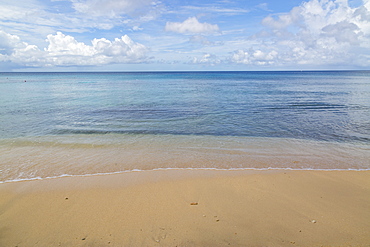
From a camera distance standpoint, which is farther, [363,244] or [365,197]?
[365,197]

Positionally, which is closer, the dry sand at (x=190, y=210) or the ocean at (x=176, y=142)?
the dry sand at (x=190, y=210)

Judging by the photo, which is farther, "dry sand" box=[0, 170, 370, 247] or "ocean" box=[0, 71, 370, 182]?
"ocean" box=[0, 71, 370, 182]

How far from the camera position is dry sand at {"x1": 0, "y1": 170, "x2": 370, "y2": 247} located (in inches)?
185

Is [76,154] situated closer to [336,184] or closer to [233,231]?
[233,231]

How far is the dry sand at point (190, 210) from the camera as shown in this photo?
470cm

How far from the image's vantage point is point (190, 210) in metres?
5.66

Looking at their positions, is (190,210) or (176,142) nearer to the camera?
(190,210)

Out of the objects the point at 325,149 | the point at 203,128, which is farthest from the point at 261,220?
the point at 203,128

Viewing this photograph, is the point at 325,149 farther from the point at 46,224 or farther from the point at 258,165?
the point at 46,224

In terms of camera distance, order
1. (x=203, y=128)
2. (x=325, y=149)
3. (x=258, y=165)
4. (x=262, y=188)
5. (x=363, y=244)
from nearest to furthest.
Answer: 1. (x=363, y=244)
2. (x=262, y=188)
3. (x=258, y=165)
4. (x=325, y=149)
5. (x=203, y=128)

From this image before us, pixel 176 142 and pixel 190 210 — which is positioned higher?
pixel 190 210

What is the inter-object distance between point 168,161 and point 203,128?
5.73 meters

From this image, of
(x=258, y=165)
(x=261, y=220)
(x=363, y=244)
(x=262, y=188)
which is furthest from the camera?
(x=258, y=165)

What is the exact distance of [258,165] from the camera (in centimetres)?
880
